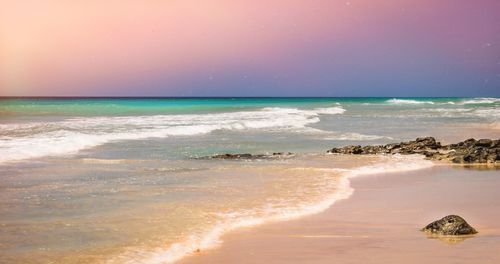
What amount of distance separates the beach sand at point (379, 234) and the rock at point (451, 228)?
0.12m

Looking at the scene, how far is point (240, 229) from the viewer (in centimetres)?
805

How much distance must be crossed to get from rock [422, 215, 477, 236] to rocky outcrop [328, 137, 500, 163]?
30.3 feet

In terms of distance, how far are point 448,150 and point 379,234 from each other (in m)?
12.9

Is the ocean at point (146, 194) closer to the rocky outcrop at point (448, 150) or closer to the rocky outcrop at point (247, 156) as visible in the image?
the rocky outcrop at point (247, 156)

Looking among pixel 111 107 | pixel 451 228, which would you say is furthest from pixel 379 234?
pixel 111 107

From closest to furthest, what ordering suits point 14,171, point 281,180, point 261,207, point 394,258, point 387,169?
point 394,258, point 261,207, point 281,180, point 14,171, point 387,169

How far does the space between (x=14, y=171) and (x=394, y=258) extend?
34.1ft

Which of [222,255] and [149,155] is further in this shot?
[149,155]

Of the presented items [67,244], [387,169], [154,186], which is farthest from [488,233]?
[387,169]

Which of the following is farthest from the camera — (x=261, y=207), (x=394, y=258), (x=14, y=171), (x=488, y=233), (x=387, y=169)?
(x=387, y=169)

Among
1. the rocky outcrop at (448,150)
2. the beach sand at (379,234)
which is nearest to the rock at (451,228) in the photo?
the beach sand at (379,234)

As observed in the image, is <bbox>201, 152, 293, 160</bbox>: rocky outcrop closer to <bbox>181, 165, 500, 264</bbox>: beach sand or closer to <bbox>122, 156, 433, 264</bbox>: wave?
<bbox>122, 156, 433, 264</bbox>: wave

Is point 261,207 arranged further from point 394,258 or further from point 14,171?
point 14,171

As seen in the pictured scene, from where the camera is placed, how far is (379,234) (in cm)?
768
